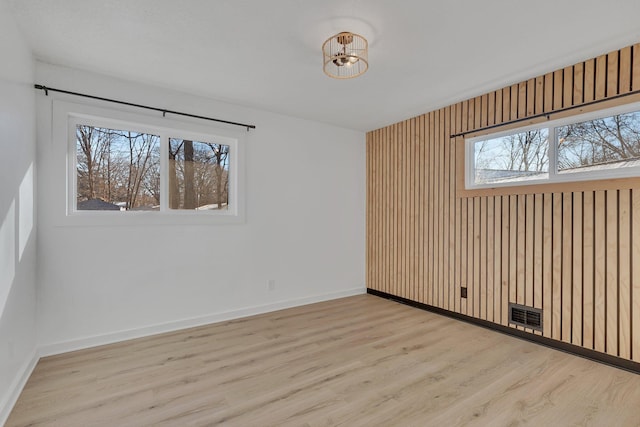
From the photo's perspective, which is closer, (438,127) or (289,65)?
(289,65)

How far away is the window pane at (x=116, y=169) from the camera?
295cm

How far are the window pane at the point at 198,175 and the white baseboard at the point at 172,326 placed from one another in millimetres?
1224

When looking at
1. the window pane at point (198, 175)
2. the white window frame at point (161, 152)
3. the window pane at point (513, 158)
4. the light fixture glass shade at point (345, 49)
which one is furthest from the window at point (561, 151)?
the window pane at point (198, 175)

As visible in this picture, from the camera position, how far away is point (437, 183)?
12.6 feet

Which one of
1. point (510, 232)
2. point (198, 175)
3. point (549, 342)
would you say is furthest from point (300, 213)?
point (549, 342)

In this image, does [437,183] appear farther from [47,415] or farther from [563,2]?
[47,415]

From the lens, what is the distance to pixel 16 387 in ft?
6.75

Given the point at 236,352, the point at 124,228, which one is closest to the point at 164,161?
the point at 124,228

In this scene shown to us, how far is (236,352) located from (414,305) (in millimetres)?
2388

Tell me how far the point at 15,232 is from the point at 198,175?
66.2 inches

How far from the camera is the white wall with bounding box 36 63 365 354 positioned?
8.96ft

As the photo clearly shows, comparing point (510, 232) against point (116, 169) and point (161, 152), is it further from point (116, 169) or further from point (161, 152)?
point (116, 169)

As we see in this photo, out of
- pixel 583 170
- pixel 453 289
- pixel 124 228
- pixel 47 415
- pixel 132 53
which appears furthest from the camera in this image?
pixel 453 289

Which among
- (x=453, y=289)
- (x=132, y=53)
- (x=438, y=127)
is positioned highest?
(x=132, y=53)
